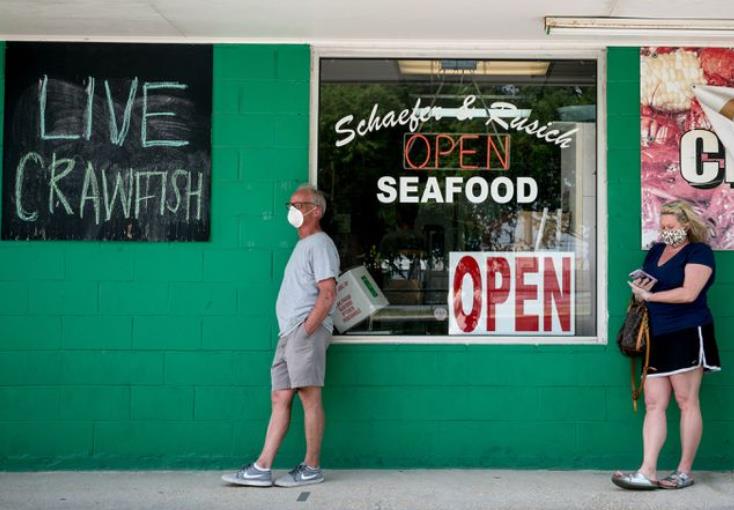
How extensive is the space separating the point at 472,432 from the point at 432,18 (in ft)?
9.24

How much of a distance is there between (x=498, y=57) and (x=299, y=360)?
8.56 ft

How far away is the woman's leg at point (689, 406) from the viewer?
5902mm

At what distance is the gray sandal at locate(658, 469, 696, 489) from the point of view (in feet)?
19.6

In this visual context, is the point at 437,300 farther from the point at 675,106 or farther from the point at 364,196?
the point at 675,106

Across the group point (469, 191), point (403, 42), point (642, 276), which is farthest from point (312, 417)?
point (403, 42)

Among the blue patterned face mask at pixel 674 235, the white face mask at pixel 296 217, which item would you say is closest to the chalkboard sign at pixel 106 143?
the white face mask at pixel 296 217

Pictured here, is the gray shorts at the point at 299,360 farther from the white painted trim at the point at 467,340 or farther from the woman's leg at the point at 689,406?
the woman's leg at the point at 689,406

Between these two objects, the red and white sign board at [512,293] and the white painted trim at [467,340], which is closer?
the white painted trim at [467,340]

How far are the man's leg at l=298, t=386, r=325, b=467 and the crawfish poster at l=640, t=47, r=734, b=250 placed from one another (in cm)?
249

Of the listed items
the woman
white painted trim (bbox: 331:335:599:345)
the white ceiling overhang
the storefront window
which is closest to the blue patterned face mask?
the woman

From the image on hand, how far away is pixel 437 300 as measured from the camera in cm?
671

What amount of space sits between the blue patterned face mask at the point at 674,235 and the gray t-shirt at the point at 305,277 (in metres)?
2.09

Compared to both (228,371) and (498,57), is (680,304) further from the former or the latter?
(228,371)

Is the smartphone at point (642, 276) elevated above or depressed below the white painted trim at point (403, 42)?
below
